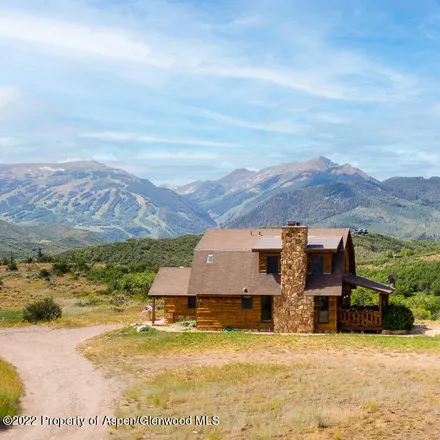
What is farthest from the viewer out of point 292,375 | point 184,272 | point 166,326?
point 184,272

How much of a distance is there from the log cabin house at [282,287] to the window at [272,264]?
0.06 m

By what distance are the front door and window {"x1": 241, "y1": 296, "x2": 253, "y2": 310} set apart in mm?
731

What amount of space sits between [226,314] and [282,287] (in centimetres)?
388

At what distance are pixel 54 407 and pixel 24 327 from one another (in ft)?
74.7

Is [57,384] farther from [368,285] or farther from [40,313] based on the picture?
[40,313]

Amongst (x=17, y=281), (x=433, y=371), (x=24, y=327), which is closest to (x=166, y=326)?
(x=24, y=327)

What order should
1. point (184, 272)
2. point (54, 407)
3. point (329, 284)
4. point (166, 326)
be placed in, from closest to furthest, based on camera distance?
point (54, 407)
point (329, 284)
point (166, 326)
point (184, 272)

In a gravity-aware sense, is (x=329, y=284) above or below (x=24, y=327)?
above

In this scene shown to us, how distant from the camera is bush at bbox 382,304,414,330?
35375 mm

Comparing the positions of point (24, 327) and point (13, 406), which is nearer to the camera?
point (13, 406)

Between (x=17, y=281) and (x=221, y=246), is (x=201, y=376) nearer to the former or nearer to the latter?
(x=221, y=246)

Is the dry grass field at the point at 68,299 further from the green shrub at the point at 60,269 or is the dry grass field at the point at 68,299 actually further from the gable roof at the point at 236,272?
the gable roof at the point at 236,272

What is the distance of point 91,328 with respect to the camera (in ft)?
132

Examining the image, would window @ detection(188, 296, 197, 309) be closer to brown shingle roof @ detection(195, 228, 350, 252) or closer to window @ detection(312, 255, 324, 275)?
brown shingle roof @ detection(195, 228, 350, 252)
